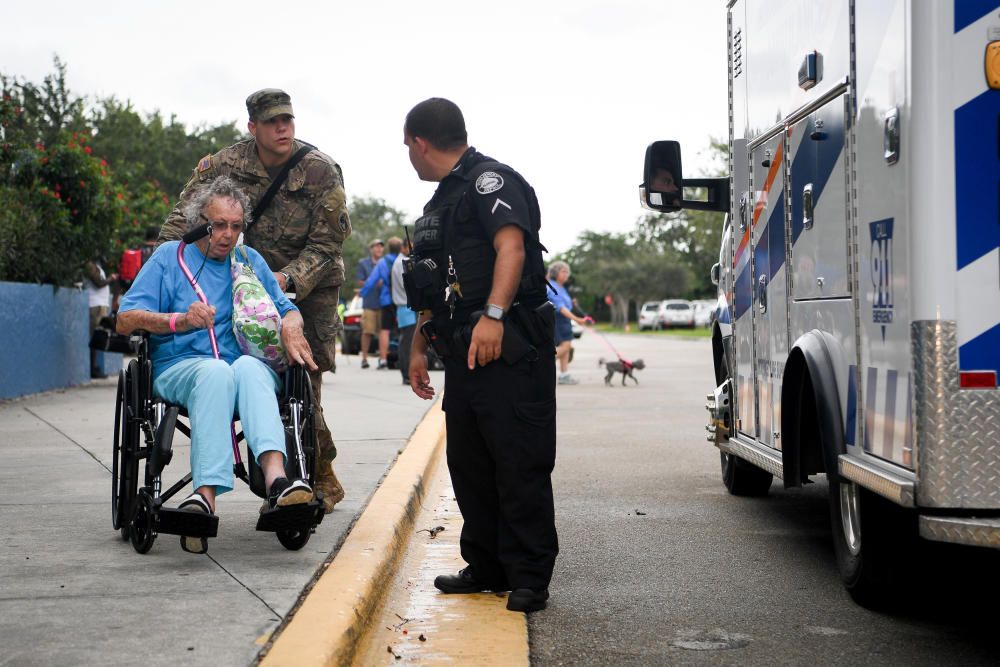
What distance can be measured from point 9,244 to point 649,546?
386 inches

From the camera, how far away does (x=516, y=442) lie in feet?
16.9

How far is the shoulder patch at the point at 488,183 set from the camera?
5.10 meters

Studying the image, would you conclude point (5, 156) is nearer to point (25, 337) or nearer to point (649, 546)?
point (25, 337)

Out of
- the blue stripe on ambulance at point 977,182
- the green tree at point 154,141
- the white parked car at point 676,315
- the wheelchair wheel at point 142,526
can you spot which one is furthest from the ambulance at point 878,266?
the white parked car at point 676,315

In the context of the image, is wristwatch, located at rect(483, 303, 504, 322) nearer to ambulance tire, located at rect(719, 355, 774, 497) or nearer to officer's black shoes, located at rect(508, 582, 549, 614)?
officer's black shoes, located at rect(508, 582, 549, 614)

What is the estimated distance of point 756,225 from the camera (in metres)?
6.82

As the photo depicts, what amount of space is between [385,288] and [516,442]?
13713mm

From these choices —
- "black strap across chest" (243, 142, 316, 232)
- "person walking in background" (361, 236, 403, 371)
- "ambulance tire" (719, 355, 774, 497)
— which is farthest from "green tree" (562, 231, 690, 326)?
"black strap across chest" (243, 142, 316, 232)

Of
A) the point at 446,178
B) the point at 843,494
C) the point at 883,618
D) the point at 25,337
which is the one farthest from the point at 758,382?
the point at 25,337

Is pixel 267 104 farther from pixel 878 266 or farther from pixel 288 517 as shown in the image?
pixel 878 266

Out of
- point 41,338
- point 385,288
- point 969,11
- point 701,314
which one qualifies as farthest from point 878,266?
point 701,314

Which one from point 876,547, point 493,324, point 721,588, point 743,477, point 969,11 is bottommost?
point 721,588

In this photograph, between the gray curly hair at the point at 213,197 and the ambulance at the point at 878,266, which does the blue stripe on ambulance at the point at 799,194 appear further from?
the gray curly hair at the point at 213,197

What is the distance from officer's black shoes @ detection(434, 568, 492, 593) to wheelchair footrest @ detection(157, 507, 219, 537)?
95 cm
